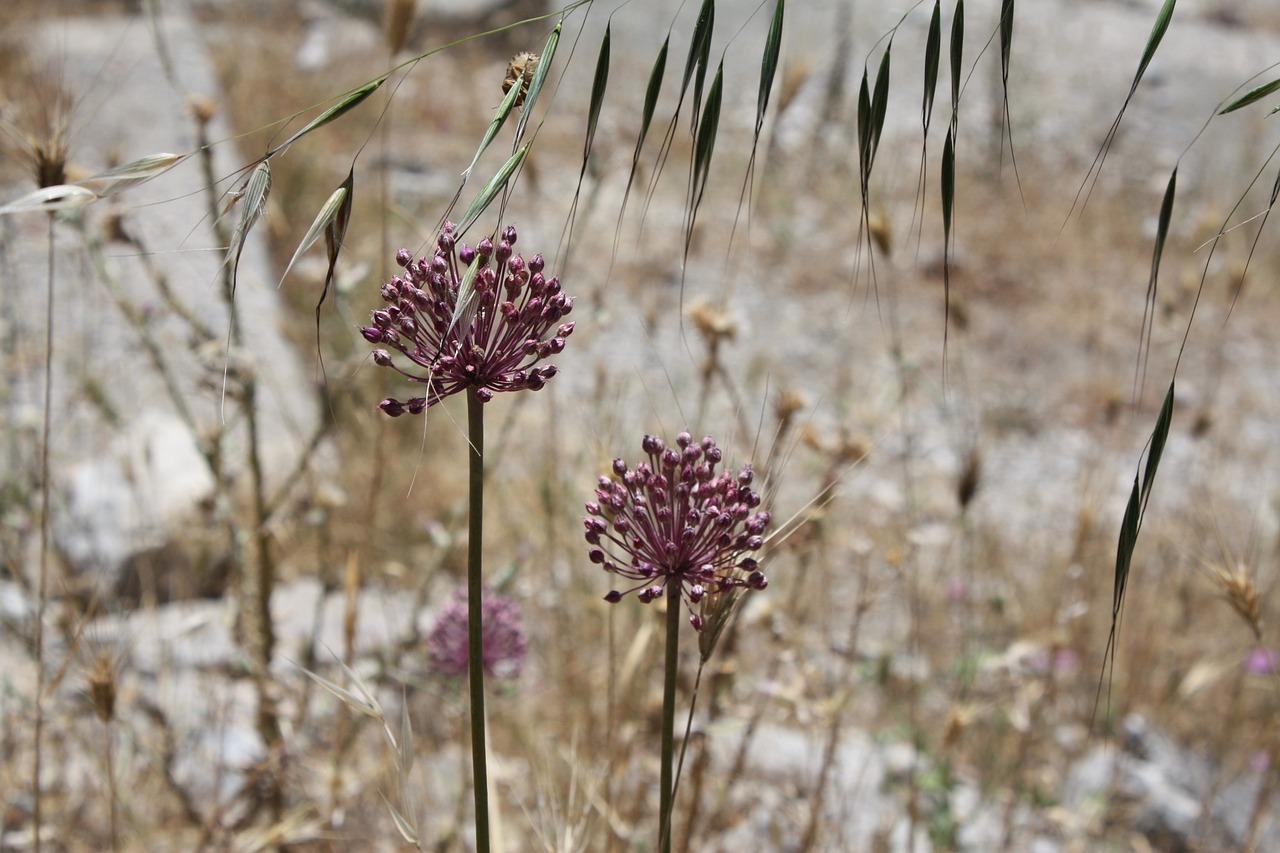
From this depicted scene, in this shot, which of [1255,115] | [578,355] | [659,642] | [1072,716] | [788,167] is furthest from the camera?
[1255,115]

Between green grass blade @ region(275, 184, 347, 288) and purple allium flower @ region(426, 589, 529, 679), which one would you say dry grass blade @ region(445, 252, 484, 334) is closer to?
green grass blade @ region(275, 184, 347, 288)

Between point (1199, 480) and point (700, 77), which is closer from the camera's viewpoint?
point (700, 77)

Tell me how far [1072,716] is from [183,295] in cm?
367

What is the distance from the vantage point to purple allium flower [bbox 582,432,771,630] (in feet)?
2.89

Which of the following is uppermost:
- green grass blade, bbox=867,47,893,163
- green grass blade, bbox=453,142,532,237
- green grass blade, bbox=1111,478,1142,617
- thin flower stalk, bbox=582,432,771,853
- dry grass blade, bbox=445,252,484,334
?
green grass blade, bbox=867,47,893,163

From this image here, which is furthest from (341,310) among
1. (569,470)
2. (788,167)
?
(788,167)

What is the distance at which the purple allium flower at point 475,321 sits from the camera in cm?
82

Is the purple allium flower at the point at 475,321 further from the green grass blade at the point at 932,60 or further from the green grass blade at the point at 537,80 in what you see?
the green grass blade at the point at 932,60

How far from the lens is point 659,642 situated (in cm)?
171

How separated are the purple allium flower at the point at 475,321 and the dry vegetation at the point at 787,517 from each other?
0.12 m

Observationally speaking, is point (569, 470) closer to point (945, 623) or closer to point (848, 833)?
point (945, 623)

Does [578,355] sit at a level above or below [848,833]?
above

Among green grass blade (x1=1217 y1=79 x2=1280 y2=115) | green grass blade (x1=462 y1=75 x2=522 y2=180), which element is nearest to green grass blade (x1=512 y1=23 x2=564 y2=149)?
green grass blade (x1=462 y1=75 x2=522 y2=180)

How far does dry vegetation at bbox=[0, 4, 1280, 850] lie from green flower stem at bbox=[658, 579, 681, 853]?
0.19 m
